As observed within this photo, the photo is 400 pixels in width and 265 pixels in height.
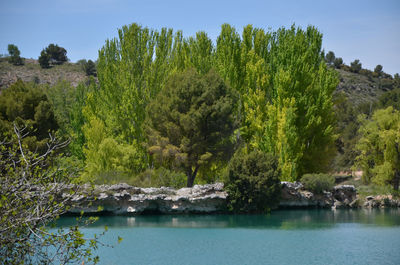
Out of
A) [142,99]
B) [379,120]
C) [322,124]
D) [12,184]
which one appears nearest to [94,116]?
[142,99]

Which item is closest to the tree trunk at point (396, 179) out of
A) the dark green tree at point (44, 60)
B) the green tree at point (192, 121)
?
the green tree at point (192, 121)

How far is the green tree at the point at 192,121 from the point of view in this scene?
28297mm

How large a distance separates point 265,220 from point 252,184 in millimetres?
2361

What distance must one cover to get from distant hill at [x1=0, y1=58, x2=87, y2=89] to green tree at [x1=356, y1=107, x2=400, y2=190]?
151ft

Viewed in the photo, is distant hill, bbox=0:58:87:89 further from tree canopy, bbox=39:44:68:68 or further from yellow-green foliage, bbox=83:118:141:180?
yellow-green foliage, bbox=83:118:141:180

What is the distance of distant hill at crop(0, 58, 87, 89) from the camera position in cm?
6500

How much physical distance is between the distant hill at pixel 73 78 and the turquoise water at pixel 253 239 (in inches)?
1827

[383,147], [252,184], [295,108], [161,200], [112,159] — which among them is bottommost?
[161,200]

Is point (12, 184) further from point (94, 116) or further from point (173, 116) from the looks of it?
point (94, 116)

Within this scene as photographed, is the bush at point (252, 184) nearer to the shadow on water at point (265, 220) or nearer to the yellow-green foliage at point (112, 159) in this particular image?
the shadow on water at point (265, 220)

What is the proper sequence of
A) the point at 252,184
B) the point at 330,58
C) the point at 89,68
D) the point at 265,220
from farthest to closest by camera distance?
the point at 330,58, the point at 89,68, the point at 252,184, the point at 265,220

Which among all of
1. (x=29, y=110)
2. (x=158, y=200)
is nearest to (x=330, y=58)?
(x=29, y=110)

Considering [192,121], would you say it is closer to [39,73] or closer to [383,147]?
[383,147]

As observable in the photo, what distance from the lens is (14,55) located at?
235ft
